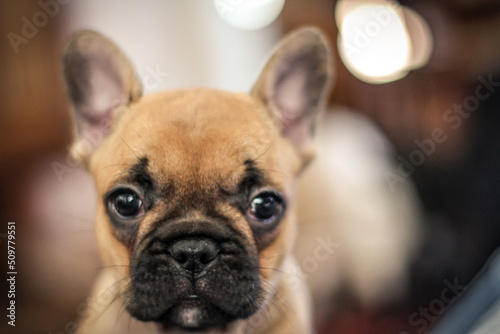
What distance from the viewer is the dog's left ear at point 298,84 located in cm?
89

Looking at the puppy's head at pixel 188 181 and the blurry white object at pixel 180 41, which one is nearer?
the puppy's head at pixel 188 181

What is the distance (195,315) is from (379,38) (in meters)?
0.89

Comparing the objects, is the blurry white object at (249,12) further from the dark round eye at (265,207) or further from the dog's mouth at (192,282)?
the dog's mouth at (192,282)

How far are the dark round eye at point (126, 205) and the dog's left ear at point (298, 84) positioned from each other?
357mm

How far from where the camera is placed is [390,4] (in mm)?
1206

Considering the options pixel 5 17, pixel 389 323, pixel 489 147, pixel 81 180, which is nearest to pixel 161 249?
pixel 81 180

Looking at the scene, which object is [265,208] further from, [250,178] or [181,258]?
[181,258]

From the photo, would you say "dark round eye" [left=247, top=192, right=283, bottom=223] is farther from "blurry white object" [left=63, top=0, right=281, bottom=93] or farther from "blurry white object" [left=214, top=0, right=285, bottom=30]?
"blurry white object" [left=214, top=0, right=285, bottom=30]

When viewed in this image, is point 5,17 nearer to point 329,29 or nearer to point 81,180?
point 81,180

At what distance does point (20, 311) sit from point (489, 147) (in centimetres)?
146

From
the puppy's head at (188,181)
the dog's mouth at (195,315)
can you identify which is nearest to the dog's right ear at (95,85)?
the puppy's head at (188,181)

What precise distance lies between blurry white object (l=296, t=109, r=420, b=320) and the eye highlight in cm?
26

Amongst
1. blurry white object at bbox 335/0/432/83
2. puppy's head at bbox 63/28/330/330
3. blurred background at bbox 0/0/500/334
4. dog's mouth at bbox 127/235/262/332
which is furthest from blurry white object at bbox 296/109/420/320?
dog's mouth at bbox 127/235/262/332

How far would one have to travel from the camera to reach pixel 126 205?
0.78 meters
